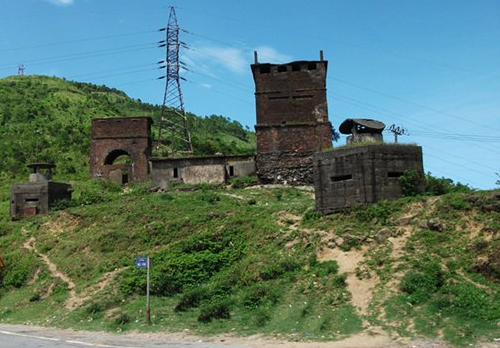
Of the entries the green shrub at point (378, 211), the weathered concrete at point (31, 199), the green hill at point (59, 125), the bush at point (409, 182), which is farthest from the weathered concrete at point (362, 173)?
the green hill at point (59, 125)

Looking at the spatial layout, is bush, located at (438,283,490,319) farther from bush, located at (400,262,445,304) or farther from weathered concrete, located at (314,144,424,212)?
weathered concrete, located at (314,144,424,212)

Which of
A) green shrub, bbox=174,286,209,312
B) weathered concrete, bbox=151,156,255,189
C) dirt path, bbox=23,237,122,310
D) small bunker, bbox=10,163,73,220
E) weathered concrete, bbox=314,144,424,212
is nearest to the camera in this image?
green shrub, bbox=174,286,209,312

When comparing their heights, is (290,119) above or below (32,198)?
above

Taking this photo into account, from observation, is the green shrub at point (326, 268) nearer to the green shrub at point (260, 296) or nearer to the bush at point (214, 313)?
the green shrub at point (260, 296)

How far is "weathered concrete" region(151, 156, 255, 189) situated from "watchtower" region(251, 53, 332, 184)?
116 centimetres

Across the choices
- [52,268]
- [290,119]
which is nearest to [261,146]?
[290,119]

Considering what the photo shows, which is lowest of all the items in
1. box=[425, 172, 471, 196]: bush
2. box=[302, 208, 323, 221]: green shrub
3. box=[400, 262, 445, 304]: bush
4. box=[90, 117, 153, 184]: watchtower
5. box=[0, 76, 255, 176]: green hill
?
box=[400, 262, 445, 304]: bush

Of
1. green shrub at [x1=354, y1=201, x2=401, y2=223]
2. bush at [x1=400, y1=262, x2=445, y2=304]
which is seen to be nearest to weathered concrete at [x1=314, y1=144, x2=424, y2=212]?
green shrub at [x1=354, y1=201, x2=401, y2=223]

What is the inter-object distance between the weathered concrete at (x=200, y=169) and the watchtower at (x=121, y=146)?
19.2ft

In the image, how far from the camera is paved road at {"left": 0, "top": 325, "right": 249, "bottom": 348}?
12548 mm

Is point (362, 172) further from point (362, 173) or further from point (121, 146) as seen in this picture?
point (121, 146)

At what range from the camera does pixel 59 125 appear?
65.2 metres

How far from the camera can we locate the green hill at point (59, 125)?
5422 cm

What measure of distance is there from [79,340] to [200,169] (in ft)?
68.6
